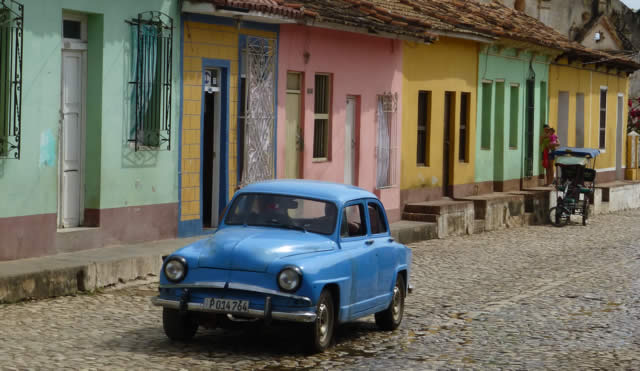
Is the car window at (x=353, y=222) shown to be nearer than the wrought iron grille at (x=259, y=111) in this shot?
Yes

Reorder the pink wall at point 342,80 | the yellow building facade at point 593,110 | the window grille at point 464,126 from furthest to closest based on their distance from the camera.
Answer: the yellow building facade at point 593,110 → the window grille at point 464,126 → the pink wall at point 342,80

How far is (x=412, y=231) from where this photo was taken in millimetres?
22156

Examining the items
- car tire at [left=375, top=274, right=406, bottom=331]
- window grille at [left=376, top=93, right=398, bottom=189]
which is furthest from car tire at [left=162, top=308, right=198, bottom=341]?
window grille at [left=376, top=93, right=398, bottom=189]

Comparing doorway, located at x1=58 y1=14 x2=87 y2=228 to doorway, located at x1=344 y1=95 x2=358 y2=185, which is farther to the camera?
doorway, located at x1=344 y1=95 x2=358 y2=185

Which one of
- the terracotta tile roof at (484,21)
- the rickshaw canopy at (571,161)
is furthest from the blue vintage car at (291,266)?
the rickshaw canopy at (571,161)

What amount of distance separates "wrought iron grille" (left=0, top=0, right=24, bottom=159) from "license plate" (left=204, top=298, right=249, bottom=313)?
17.2 feet

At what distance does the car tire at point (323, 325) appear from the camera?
391 inches

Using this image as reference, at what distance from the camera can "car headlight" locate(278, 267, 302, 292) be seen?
9.70 m

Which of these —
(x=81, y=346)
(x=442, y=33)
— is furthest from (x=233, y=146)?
(x=81, y=346)

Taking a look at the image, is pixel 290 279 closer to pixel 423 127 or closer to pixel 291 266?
pixel 291 266

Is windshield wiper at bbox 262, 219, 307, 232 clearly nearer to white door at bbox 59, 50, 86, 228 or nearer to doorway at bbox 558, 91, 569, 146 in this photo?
white door at bbox 59, 50, 86, 228

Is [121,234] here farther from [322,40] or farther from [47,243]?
[322,40]

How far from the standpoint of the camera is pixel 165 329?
33.8 feet

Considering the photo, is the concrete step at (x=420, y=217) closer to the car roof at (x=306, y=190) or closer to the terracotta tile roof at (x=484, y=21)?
the terracotta tile roof at (x=484, y=21)
